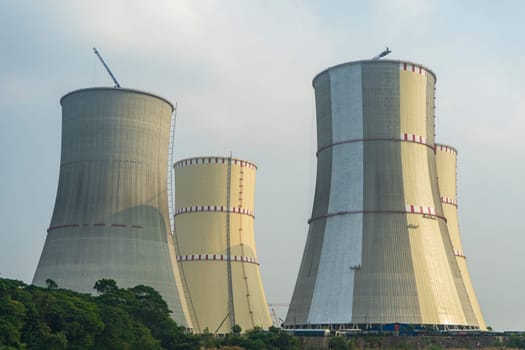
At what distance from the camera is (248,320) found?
116ft

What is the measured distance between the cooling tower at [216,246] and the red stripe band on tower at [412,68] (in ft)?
40.4

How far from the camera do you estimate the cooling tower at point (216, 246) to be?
35.1m

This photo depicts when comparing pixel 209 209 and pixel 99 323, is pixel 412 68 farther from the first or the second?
pixel 99 323

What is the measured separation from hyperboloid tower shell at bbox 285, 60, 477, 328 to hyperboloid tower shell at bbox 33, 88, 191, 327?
5.50m

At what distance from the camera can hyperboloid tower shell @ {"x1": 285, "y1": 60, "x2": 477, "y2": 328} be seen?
2467 centimetres

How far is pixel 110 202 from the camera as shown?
24.4m

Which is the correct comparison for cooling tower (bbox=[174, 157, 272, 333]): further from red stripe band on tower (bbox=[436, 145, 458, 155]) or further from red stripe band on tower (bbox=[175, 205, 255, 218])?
red stripe band on tower (bbox=[436, 145, 458, 155])

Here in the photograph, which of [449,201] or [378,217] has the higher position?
[449,201]

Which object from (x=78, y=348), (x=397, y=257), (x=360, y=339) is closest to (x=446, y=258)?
(x=397, y=257)

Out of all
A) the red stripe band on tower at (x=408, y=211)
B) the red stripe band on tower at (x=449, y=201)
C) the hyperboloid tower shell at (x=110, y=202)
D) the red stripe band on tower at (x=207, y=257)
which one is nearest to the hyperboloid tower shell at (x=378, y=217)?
the red stripe band on tower at (x=408, y=211)

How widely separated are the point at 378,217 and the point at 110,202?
924cm

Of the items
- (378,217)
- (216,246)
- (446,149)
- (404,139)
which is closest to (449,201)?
(446,149)

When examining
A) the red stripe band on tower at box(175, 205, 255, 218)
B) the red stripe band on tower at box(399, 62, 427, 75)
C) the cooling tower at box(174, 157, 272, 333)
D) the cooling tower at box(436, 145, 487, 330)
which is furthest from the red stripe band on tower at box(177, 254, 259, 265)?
the red stripe band on tower at box(399, 62, 427, 75)

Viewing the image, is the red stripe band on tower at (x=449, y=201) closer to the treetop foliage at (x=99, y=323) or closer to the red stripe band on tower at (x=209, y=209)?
the red stripe band on tower at (x=209, y=209)
